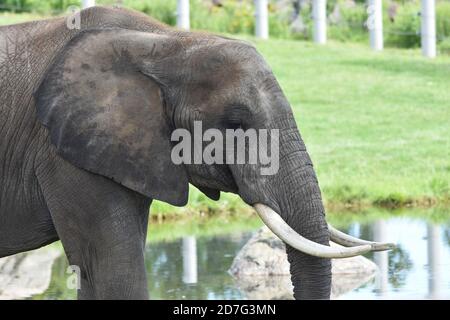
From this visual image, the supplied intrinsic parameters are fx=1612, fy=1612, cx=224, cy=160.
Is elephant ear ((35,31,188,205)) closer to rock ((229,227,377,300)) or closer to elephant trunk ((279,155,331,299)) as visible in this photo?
elephant trunk ((279,155,331,299))

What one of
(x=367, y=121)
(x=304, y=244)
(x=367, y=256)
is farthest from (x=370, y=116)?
(x=304, y=244)

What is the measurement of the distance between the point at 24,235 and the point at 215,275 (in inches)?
174

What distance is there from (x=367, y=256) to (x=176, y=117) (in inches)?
226

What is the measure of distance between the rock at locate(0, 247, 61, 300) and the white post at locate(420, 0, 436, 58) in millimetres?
10942

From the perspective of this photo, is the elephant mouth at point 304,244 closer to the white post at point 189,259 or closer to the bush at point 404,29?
the white post at point 189,259

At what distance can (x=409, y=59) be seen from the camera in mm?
23141

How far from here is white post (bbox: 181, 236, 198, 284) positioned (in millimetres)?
12086

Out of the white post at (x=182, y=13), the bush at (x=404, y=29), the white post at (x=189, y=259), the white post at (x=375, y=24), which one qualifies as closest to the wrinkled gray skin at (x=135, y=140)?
the white post at (x=189, y=259)

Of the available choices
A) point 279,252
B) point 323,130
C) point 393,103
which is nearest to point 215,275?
point 279,252

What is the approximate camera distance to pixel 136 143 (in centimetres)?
755

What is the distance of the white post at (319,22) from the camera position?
24.2 m

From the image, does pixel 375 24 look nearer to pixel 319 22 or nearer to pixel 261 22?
pixel 319 22

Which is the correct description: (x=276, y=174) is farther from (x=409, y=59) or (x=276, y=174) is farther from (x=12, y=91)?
(x=409, y=59)

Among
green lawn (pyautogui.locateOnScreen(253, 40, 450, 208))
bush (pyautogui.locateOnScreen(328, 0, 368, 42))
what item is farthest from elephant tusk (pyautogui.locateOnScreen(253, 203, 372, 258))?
bush (pyautogui.locateOnScreen(328, 0, 368, 42))
